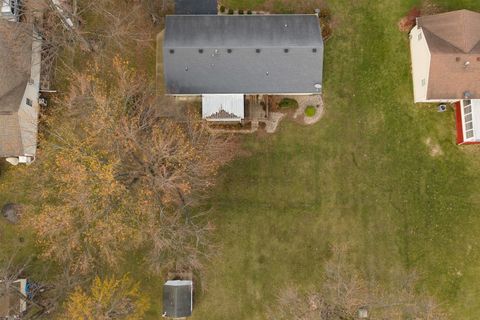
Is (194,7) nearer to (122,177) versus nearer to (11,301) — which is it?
(122,177)

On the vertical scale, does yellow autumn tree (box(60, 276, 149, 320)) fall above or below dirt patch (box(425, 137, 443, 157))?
below

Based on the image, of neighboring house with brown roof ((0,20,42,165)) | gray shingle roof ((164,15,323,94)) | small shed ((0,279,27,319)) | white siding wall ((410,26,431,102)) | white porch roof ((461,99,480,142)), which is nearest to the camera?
small shed ((0,279,27,319))

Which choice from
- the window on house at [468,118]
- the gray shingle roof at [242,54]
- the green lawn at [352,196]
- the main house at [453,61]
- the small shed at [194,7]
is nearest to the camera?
the main house at [453,61]

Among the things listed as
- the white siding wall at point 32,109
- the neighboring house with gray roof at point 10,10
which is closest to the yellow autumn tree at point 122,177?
the white siding wall at point 32,109

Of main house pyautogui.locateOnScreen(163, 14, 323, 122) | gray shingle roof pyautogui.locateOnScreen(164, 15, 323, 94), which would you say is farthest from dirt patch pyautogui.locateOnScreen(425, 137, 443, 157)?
gray shingle roof pyautogui.locateOnScreen(164, 15, 323, 94)

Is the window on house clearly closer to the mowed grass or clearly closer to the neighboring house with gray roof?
the mowed grass

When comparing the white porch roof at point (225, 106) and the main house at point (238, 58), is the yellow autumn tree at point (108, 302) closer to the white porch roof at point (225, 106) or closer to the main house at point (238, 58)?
the main house at point (238, 58)
